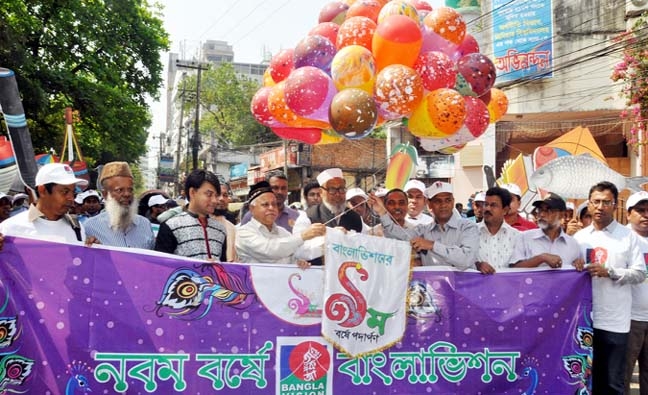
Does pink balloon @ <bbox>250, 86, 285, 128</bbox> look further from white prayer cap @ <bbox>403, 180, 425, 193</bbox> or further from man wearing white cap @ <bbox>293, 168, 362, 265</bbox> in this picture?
white prayer cap @ <bbox>403, 180, 425, 193</bbox>

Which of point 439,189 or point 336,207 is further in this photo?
point 336,207

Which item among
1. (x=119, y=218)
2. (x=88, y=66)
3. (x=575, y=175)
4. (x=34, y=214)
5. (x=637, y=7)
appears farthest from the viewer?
(x=88, y=66)

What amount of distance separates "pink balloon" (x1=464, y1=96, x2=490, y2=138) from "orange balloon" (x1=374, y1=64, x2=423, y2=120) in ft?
1.88

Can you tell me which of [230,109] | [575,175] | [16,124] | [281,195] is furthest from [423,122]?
[230,109]

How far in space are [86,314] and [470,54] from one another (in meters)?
3.65

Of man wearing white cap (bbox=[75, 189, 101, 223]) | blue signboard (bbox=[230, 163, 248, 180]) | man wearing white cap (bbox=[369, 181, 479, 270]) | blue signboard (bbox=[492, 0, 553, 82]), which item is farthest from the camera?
blue signboard (bbox=[230, 163, 248, 180])

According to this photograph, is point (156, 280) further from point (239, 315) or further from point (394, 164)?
point (394, 164)

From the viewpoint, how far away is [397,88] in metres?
4.30

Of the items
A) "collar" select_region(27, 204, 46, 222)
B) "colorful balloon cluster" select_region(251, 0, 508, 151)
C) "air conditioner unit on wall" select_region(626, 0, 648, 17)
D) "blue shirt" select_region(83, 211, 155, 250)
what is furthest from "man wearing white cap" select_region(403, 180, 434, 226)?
"air conditioner unit on wall" select_region(626, 0, 648, 17)

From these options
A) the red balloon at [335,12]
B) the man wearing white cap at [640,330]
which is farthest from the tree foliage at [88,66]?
the man wearing white cap at [640,330]

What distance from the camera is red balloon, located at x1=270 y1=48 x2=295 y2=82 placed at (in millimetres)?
5117

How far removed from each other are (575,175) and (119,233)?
678 centimetres

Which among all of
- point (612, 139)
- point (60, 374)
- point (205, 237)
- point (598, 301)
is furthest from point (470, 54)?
point (612, 139)

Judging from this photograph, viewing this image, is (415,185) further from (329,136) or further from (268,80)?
(268,80)
